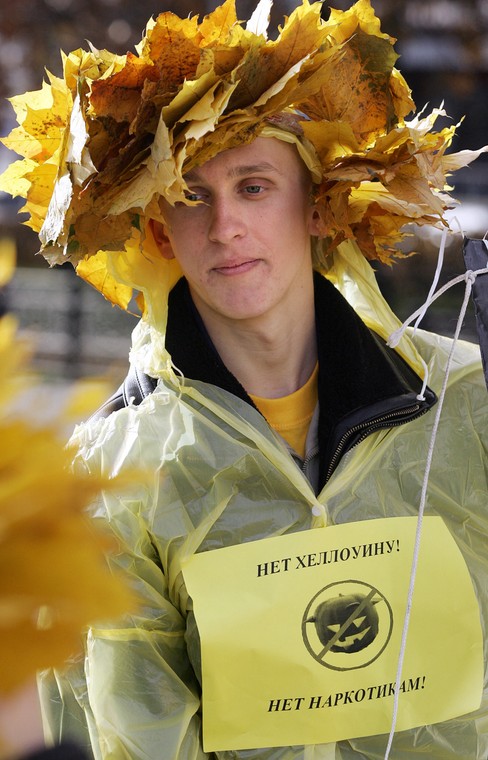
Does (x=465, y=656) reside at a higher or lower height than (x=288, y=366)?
lower

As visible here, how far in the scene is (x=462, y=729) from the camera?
6.63ft

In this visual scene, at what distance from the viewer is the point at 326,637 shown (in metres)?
1.96

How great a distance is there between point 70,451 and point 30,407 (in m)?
0.07

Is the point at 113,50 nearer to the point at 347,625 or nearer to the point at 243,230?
the point at 243,230

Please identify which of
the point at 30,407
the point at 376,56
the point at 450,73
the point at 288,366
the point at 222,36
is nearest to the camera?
the point at 30,407

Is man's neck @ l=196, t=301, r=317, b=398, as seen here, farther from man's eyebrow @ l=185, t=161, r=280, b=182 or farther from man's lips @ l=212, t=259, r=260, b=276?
man's eyebrow @ l=185, t=161, r=280, b=182

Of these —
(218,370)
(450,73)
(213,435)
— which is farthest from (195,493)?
(450,73)

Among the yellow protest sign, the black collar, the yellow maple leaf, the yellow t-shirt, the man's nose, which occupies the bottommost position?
the yellow protest sign

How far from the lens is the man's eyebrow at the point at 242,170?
6.86 feet

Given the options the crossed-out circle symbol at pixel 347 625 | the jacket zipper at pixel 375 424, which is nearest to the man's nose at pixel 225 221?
the jacket zipper at pixel 375 424

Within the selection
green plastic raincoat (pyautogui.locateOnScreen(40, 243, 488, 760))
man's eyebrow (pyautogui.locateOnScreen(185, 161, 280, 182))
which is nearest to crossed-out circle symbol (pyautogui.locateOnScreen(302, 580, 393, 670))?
green plastic raincoat (pyautogui.locateOnScreen(40, 243, 488, 760))

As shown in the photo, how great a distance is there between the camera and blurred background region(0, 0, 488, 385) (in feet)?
22.3

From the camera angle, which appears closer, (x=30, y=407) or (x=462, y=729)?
(x=30, y=407)

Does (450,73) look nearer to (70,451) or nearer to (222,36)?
(222,36)
